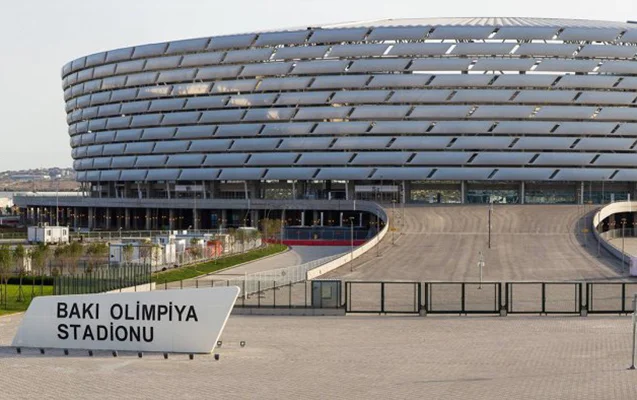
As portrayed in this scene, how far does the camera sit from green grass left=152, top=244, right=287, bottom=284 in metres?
57.6

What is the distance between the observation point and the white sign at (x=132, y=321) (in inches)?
1185

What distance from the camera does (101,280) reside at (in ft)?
126

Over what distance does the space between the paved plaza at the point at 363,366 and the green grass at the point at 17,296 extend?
620 cm

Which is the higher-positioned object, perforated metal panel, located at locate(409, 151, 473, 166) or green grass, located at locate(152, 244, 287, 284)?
perforated metal panel, located at locate(409, 151, 473, 166)

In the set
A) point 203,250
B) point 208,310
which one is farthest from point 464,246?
point 208,310

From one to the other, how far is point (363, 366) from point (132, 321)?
683cm

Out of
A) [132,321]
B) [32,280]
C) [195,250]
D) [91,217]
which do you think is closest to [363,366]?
[132,321]

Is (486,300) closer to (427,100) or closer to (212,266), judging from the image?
(212,266)

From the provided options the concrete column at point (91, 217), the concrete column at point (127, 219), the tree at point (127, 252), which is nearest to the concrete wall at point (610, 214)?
the tree at point (127, 252)

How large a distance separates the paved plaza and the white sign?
22.5 inches

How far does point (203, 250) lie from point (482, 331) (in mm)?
41015

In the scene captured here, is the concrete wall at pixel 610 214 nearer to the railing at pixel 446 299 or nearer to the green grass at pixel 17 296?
the railing at pixel 446 299

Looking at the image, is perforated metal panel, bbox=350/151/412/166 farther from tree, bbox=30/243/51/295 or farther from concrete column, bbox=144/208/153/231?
tree, bbox=30/243/51/295

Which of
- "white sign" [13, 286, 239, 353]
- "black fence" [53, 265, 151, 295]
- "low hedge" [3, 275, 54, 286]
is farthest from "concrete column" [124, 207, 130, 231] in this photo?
"white sign" [13, 286, 239, 353]
